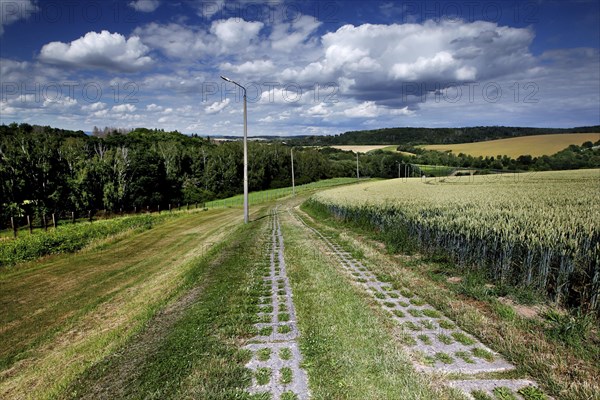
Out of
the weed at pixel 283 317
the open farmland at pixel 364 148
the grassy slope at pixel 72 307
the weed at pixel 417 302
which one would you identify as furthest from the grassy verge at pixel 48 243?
the open farmland at pixel 364 148

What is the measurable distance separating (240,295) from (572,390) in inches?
222

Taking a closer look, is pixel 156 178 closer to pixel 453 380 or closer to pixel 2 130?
pixel 2 130

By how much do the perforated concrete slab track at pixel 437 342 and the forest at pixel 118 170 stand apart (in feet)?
155

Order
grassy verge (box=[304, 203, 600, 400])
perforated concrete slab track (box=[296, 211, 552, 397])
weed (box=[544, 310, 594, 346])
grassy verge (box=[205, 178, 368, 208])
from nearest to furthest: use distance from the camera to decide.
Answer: grassy verge (box=[304, 203, 600, 400]) < perforated concrete slab track (box=[296, 211, 552, 397]) < weed (box=[544, 310, 594, 346]) < grassy verge (box=[205, 178, 368, 208])

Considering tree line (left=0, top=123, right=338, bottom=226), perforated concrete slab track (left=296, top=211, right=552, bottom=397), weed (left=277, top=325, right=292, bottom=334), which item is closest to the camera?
perforated concrete slab track (left=296, top=211, right=552, bottom=397)

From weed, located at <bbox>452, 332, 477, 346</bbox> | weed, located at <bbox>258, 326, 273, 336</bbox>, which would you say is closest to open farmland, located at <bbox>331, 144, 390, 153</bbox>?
weed, located at <bbox>452, 332, 477, 346</bbox>

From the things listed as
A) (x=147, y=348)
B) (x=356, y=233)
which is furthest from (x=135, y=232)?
(x=147, y=348)

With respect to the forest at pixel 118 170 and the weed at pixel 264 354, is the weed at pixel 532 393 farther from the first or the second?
the forest at pixel 118 170

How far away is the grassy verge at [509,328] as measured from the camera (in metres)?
3.85

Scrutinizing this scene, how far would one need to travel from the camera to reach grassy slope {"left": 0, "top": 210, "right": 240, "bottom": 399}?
544 centimetres

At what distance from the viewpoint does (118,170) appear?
4925cm

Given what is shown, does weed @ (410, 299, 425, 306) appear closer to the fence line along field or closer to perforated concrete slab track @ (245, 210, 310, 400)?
the fence line along field

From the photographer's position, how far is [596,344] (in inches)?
184

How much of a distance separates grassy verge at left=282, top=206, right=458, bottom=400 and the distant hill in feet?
263
